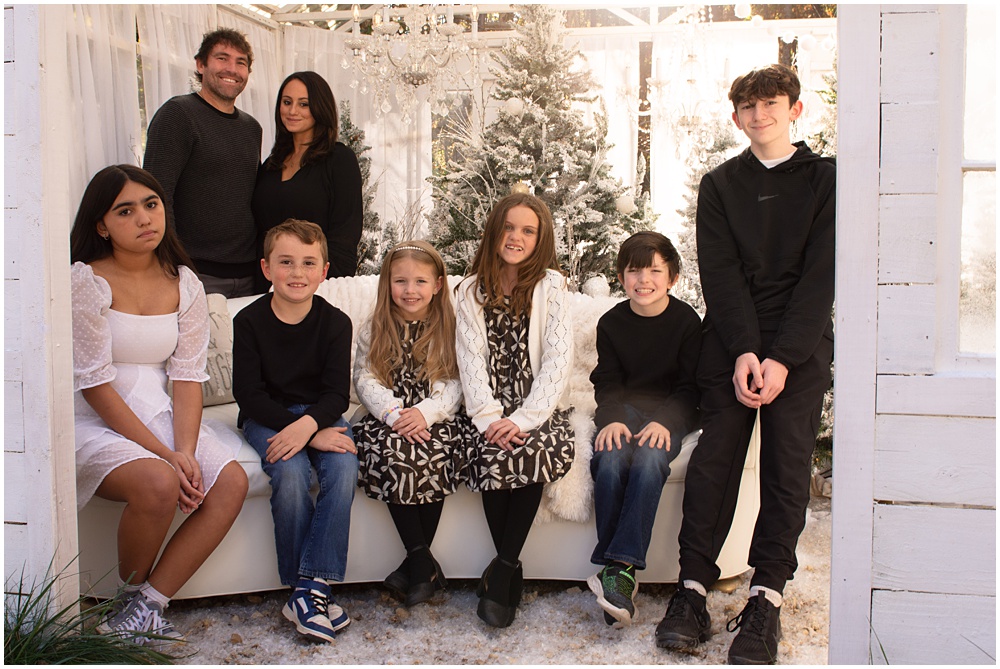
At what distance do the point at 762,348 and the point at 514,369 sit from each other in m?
0.79

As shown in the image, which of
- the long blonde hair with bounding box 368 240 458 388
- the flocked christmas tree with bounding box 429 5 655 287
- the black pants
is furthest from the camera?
the flocked christmas tree with bounding box 429 5 655 287

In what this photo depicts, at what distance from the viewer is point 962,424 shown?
1.64 metres

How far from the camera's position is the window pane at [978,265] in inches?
63.9

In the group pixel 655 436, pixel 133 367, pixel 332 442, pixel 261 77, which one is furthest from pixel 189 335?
pixel 261 77

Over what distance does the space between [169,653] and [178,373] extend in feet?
2.53

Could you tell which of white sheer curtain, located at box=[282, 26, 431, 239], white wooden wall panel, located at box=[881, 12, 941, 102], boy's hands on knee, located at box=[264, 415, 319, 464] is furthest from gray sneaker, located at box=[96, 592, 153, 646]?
white sheer curtain, located at box=[282, 26, 431, 239]

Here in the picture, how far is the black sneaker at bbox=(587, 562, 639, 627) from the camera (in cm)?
224

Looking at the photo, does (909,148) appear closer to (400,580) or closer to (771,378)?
(771,378)

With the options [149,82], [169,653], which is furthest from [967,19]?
[149,82]

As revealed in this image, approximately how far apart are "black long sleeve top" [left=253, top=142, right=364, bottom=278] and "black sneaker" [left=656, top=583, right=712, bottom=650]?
6.23ft

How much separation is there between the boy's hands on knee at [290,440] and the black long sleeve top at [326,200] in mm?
1092

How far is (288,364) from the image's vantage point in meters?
2.57

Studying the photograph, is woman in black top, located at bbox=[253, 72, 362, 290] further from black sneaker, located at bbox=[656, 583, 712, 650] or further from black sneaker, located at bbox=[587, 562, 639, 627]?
black sneaker, located at bbox=[656, 583, 712, 650]

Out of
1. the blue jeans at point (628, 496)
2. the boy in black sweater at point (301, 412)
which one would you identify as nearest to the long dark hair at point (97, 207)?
the boy in black sweater at point (301, 412)
